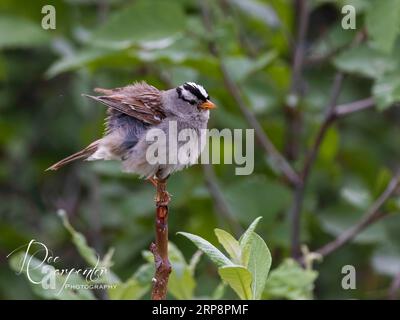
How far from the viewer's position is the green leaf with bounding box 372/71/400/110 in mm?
3920

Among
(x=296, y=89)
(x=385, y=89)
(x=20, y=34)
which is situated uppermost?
(x=20, y=34)

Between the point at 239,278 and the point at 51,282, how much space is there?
0.96m

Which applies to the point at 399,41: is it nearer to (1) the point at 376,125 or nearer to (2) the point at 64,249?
(1) the point at 376,125

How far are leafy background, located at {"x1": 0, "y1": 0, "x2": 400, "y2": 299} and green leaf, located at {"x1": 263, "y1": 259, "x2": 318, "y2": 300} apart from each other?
597 mm

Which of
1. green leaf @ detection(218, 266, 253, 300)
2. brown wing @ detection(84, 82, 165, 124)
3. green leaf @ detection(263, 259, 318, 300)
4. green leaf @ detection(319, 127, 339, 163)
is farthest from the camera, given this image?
green leaf @ detection(319, 127, 339, 163)

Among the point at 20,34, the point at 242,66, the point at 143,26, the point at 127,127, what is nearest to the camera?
the point at 127,127

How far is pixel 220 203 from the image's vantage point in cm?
441

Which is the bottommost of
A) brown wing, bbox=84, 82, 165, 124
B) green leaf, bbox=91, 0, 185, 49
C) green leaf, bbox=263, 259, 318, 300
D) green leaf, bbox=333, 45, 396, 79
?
green leaf, bbox=263, 259, 318, 300

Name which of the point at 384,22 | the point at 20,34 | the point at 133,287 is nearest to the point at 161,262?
the point at 133,287

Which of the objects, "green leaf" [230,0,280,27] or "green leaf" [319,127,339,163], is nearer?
"green leaf" [319,127,339,163]

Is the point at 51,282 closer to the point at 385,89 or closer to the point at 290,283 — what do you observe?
the point at 290,283

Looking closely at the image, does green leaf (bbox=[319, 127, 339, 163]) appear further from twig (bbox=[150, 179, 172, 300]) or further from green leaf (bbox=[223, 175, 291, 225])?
twig (bbox=[150, 179, 172, 300])

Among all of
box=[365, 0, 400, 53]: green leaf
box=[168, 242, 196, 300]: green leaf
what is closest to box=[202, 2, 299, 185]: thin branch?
box=[365, 0, 400, 53]: green leaf

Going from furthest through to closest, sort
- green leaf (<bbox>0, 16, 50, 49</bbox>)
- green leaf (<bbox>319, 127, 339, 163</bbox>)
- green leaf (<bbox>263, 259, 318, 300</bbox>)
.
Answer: green leaf (<bbox>0, 16, 50, 49</bbox>)
green leaf (<bbox>319, 127, 339, 163</bbox>)
green leaf (<bbox>263, 259, 318, 300</bbox>)
